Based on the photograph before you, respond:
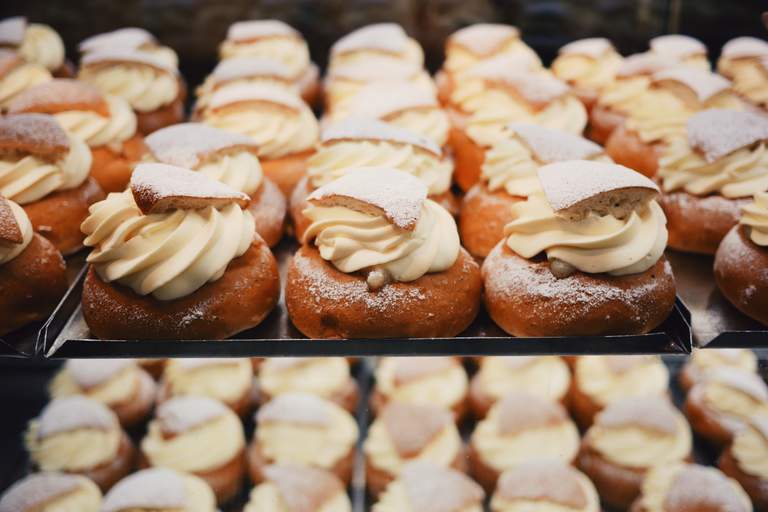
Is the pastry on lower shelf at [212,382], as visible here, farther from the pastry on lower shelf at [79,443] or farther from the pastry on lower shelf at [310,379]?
the pastry on lower shelf at [79,443]

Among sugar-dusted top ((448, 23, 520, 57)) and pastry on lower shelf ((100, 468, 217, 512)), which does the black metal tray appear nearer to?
pastry on lower shelf ((100, 468, 217, 512))

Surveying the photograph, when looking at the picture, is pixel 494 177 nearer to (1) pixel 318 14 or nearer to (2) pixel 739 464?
(2) pixel 739 464

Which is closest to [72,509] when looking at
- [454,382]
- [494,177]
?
[454,382]

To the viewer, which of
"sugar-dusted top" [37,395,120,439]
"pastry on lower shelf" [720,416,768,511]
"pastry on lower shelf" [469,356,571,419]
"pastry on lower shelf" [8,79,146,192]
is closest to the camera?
"pastry on lower shelf" [720,416,768,511]

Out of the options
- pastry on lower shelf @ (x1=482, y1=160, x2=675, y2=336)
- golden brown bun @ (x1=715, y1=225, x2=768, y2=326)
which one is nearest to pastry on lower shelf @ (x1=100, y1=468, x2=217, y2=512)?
pastry on lower shelf @ (x1=482, y1=160, x2=675, y2=336)

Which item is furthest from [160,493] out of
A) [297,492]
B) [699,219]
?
[699,219]

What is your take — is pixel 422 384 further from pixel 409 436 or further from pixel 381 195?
pixel 381 195

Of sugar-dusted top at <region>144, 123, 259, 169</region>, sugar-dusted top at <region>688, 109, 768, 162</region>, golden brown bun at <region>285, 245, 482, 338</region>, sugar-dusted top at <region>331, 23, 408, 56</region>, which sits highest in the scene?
sugar-dusted top at <region>144, 123, 259, 169</region>
